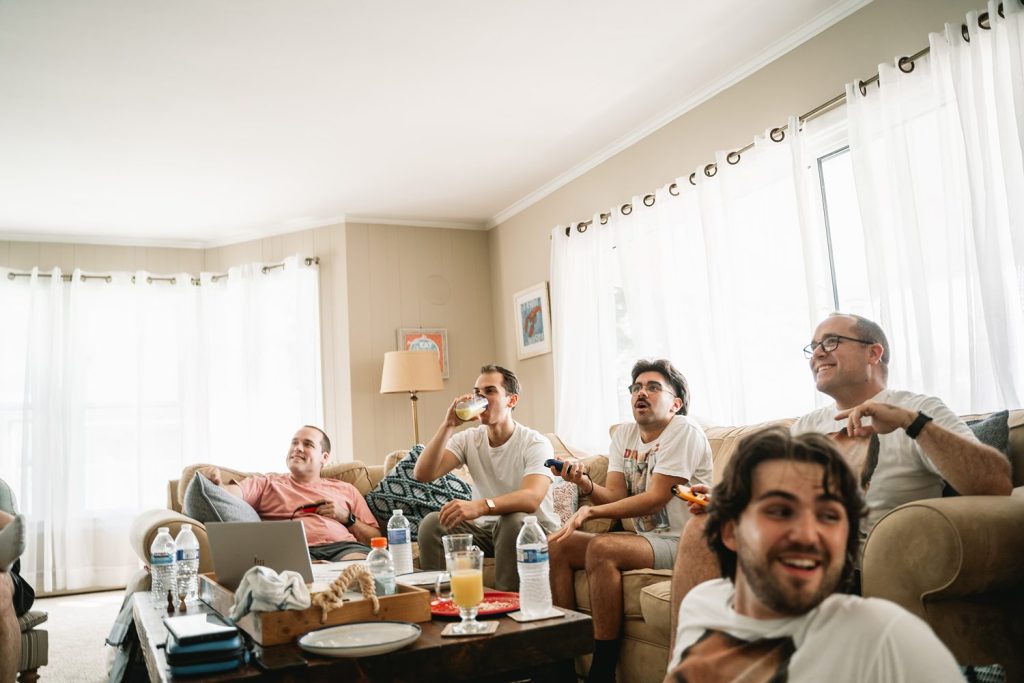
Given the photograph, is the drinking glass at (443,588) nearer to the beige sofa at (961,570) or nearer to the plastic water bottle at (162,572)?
the plastic water bottle at (162,572)

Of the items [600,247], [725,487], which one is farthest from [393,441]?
[725,487]

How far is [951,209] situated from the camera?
273cm

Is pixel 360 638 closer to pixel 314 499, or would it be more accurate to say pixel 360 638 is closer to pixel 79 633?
pixel 314 499

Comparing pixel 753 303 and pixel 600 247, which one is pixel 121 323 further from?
pixel 753 303

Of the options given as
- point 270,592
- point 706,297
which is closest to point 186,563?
point 270,592

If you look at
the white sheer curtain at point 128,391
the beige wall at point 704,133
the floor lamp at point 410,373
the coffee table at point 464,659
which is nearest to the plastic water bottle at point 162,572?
the coffee table at point 464,659

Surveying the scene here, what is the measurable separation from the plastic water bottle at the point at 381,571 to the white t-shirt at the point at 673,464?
1103mm

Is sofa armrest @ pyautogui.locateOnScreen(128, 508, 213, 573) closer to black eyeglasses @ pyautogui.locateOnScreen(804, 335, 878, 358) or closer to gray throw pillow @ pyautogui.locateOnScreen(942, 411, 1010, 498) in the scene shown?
black eyeglasses @ pyautogui.locateOnScreen(804, 335, 878, 358)

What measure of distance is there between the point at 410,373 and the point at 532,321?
0.91 meters

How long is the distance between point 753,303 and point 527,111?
60.9 inches

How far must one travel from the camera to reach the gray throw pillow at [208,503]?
313 centimetres

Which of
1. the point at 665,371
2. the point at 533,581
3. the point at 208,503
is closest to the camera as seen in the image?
the point at 533,581

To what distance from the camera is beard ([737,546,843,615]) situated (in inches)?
32.0

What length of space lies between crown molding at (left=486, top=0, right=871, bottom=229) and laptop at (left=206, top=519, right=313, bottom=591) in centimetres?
287
